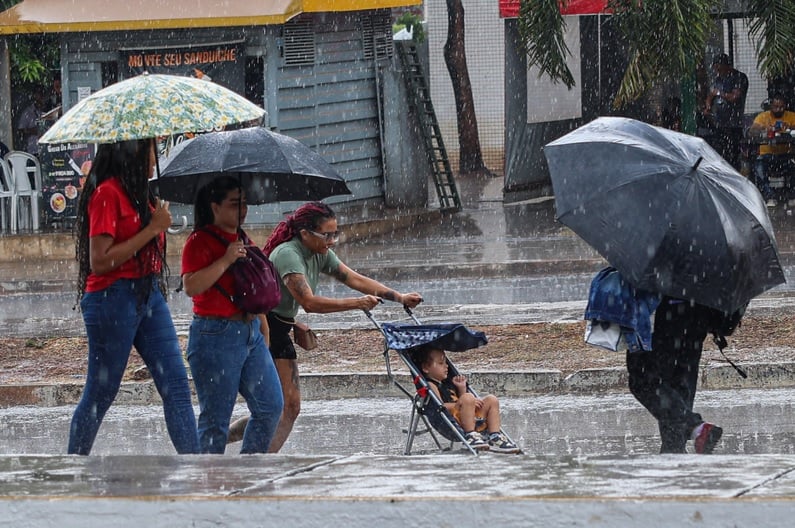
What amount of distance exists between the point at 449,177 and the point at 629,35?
4.17 metres

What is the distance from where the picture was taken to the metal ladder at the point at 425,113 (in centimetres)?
2067

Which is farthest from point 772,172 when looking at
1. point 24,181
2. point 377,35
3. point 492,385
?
point 492,385

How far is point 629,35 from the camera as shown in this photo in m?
17.7

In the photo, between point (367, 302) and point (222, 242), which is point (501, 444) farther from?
point (222, 242)

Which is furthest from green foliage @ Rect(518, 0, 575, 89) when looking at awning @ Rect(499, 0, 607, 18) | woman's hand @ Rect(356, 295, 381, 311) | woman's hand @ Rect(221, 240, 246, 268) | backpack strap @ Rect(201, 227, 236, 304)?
woman's hand @ Rect(221, 240, 246, 268)

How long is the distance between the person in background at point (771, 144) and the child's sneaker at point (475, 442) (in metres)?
14.0

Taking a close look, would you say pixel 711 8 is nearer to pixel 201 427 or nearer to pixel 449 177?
pixel 449 177

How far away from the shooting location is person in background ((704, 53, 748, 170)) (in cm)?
2100

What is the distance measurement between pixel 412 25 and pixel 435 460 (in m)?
23.4

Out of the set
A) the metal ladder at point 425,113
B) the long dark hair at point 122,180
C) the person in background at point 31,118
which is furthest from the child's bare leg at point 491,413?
the person in background at point 31,118

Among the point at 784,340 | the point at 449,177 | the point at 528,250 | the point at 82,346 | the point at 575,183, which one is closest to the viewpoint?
the point at 575,183

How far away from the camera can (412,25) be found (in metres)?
27.8

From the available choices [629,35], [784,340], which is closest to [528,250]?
[629,35]

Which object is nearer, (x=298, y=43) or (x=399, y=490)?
(x=399, y=490)
